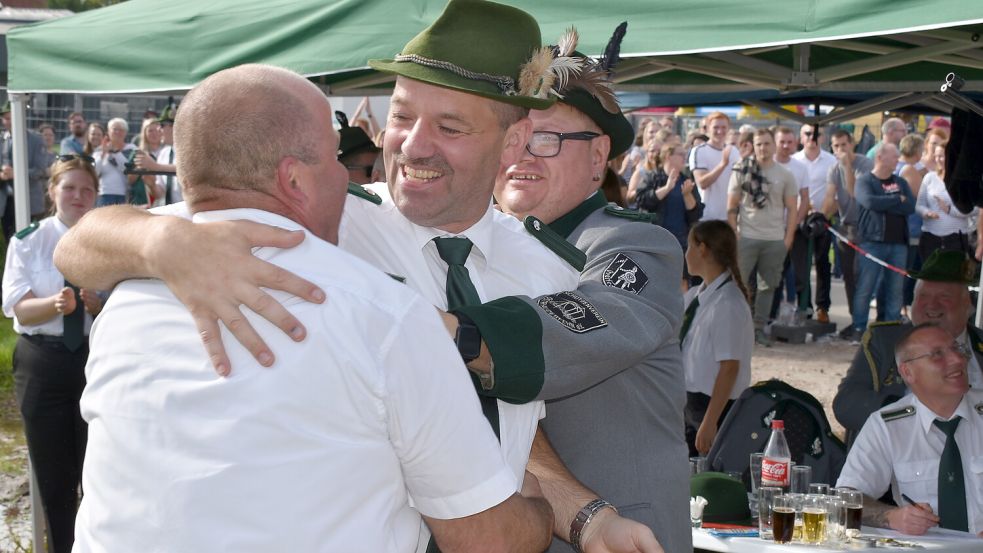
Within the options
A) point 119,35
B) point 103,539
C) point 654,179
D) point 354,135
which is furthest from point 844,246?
point 103,539

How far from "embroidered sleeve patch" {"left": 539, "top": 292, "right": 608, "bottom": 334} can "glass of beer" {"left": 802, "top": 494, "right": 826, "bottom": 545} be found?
217 centimetres

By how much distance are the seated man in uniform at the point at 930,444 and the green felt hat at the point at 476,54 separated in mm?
3014

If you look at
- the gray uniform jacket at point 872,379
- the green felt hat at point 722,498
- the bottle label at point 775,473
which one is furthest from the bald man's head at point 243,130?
the gray uniform jacket at point 872,379

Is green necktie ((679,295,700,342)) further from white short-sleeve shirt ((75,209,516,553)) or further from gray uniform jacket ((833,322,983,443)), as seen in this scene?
white short-sleeve shirt ((75,209,516,553))

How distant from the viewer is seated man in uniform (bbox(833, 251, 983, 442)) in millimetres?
5438

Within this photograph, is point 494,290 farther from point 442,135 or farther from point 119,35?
point 119,35

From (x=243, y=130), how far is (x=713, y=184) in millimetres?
11200

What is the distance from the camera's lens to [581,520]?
210 cm

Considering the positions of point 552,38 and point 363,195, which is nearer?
point 363,195

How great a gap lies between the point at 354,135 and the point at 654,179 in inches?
292

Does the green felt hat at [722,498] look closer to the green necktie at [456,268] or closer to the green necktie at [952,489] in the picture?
the green necktie at [952,489]

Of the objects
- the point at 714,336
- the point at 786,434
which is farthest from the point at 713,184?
the point at 786,434

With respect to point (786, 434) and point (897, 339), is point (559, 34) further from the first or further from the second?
point (897, 339)

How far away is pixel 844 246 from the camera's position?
1220 centimetres
